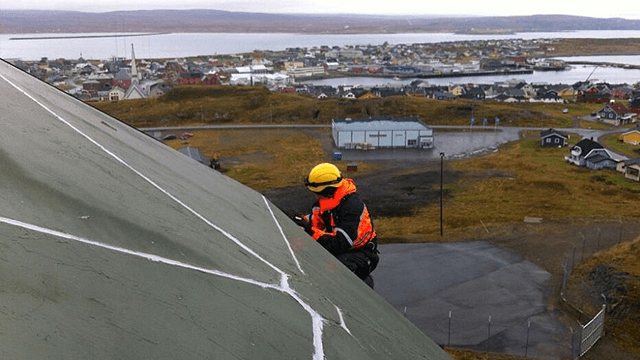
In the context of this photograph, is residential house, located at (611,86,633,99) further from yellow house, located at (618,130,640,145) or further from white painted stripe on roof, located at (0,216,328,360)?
white painted stripe on roof, located at (0,216,328,360)

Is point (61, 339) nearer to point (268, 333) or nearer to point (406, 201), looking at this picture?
point (268, 333)

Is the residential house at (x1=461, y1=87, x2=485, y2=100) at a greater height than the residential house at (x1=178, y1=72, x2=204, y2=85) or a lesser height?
lesser

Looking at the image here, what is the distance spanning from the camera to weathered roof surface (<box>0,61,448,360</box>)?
4.50ft

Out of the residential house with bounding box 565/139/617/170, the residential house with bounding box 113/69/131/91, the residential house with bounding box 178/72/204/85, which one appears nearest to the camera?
the residential house with bounding box 565/139/617/170

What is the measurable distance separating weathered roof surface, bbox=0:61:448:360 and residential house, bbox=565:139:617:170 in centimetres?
2620

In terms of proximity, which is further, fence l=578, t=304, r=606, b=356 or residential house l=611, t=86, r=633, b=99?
residential house l=611, t=86, r=633, b=99

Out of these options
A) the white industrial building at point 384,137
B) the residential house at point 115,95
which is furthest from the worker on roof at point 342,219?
the residential house at point 115,95

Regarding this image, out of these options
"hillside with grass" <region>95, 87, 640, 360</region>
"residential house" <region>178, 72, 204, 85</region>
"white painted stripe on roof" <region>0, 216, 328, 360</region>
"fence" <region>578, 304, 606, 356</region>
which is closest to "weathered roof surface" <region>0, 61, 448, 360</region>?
"white painted stripe on roof" <region>0, 216, 328, 360</region>

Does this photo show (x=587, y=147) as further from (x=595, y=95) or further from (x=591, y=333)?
(x=595, y=95)

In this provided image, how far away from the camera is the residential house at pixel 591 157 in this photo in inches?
1008

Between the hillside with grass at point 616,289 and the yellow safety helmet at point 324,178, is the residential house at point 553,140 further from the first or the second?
the yellow safety helmet at point 324,178

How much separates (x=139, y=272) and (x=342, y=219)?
88.5 inches

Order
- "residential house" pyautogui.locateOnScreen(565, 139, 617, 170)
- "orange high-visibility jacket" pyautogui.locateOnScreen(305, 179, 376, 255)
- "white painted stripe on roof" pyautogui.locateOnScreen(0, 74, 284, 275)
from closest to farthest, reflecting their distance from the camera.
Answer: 1. "white painted stripe on roof" pyautogui.locateOnScreen(0, 74, 284, 275)
2. "orange high-visibility jacket" pyautogui.locateOnScreen(305, 179, 376, 255)
3. "residential house" pyautogui.locateOnScreen(565, 139, 617, 170)

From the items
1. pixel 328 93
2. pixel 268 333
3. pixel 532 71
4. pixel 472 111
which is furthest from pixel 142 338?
pixel 532 71
